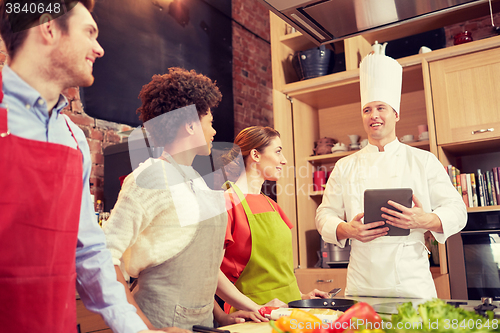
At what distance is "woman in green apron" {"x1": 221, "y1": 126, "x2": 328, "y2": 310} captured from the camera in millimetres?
1460

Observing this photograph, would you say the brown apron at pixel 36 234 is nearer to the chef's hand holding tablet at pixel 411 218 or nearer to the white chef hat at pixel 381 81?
the chef's hand holding tablet at pixel 411 218

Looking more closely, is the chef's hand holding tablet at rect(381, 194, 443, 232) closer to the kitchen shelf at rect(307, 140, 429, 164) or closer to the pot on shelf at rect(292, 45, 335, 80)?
the kitchen shelf at rect(307, 140, 429, 164)

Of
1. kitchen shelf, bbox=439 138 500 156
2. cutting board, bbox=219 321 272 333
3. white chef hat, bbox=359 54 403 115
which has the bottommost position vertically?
cutting board, bbox=219 321 272 333

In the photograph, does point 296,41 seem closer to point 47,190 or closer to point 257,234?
point 257,234

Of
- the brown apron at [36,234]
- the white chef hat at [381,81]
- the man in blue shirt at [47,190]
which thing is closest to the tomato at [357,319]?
the man in blue shirt at [47,190]

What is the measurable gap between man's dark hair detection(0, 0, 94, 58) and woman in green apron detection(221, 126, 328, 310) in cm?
88

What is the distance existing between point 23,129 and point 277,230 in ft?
3.49

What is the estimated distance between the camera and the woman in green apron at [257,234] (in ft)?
4.79

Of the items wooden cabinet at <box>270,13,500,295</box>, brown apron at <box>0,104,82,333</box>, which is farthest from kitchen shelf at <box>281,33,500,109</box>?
brown apron at <box>0,104,82,333</box>

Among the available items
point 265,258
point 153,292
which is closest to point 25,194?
point 153,292

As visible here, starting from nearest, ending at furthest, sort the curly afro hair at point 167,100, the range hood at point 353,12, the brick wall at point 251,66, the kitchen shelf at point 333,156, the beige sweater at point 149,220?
the beige sweater at point 149,220 < the curly afro hair at point 167,100 < the range hood at point 353,12 < the kitchen shelf at point 333,156 < the brick wall at point 251,66

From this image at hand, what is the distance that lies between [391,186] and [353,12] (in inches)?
31.5

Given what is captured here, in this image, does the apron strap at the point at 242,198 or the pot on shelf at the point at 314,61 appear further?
the pot on shelf at the point at 314,61

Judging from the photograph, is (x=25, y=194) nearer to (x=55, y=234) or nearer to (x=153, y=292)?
(x=55, y=234)
